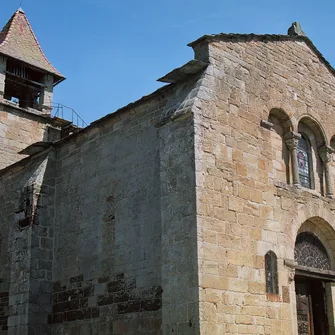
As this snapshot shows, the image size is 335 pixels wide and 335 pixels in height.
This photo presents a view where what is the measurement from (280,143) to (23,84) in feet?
36.7

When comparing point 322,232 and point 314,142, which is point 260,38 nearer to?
point 314,142

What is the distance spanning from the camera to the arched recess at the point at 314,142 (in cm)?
1214

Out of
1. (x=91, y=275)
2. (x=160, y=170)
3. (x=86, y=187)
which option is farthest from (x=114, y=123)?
(x=91, y=275)

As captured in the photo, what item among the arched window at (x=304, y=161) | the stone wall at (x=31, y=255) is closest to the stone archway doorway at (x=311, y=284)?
the arched window at (x=304, y=161)

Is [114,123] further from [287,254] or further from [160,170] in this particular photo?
[287,254]

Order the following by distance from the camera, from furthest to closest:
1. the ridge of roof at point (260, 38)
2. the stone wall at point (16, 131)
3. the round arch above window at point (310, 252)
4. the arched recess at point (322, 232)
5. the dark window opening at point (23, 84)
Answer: the dark window opening at point (23, 84) < the stone wall at point (16, 131) < the arched recess at point (322, 232) < the round arch above window at point (310, 252) < the ridge of roof at point (260, 38)

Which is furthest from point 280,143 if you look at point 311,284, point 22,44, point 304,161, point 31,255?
point 22,44

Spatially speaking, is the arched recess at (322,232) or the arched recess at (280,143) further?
the arched recess at (322,232)

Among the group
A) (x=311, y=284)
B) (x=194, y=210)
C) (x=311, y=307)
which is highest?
(x=194, y=210)

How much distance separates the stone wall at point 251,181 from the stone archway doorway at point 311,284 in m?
0.34

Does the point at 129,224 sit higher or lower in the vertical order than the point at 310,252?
higher

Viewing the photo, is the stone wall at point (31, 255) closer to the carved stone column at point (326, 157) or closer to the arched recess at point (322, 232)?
the arched recess at point (322, 232)

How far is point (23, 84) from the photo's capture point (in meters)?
19.7

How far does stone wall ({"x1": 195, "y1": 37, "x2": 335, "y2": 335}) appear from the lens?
9.23 meters
